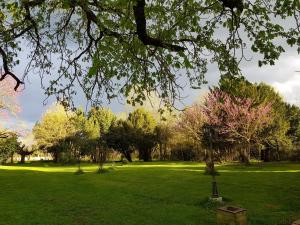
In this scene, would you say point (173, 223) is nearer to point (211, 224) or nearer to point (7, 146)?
point (211, 224)

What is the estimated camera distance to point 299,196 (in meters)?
21.2

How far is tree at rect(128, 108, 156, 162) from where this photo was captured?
253ft

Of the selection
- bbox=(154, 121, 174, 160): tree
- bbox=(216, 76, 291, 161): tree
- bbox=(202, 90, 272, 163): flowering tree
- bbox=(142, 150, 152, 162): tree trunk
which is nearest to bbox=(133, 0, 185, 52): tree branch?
bbox=(202, 90, 272, 163): flowering tree

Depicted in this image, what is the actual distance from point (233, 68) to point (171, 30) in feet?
6.11

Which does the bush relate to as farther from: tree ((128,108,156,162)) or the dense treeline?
tree ((128,108,156,162))

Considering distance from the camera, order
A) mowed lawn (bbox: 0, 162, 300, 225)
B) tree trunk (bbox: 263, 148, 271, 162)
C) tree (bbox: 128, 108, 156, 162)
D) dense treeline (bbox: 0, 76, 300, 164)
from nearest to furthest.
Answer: mowed lawn (bbox: 0, 162, 300, 225)
dense treeline (bbox: 0, 76, 300, 164)
tree trunk (bbox: 263, 148, 271, 162)
tree (bbox: 128, 108, 156, 162)

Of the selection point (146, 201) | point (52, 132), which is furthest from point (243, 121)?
point (52, 132)

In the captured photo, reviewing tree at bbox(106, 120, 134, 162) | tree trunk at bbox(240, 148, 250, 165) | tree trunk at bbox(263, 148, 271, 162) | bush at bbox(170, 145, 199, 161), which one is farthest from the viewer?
tree at bbox(106, 120, 134, 162)

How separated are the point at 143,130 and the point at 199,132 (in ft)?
85.1

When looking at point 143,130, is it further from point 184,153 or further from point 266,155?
point 266,155

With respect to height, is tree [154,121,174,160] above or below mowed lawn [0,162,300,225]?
above

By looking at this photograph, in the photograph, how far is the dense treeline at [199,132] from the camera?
49.3m

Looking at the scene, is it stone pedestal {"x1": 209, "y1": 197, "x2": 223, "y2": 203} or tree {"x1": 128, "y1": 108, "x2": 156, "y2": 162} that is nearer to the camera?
stone pedestal {"x1": 209, "y1": 197, "x2": 223, "y2": 203}

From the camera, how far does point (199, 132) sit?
52875mm
